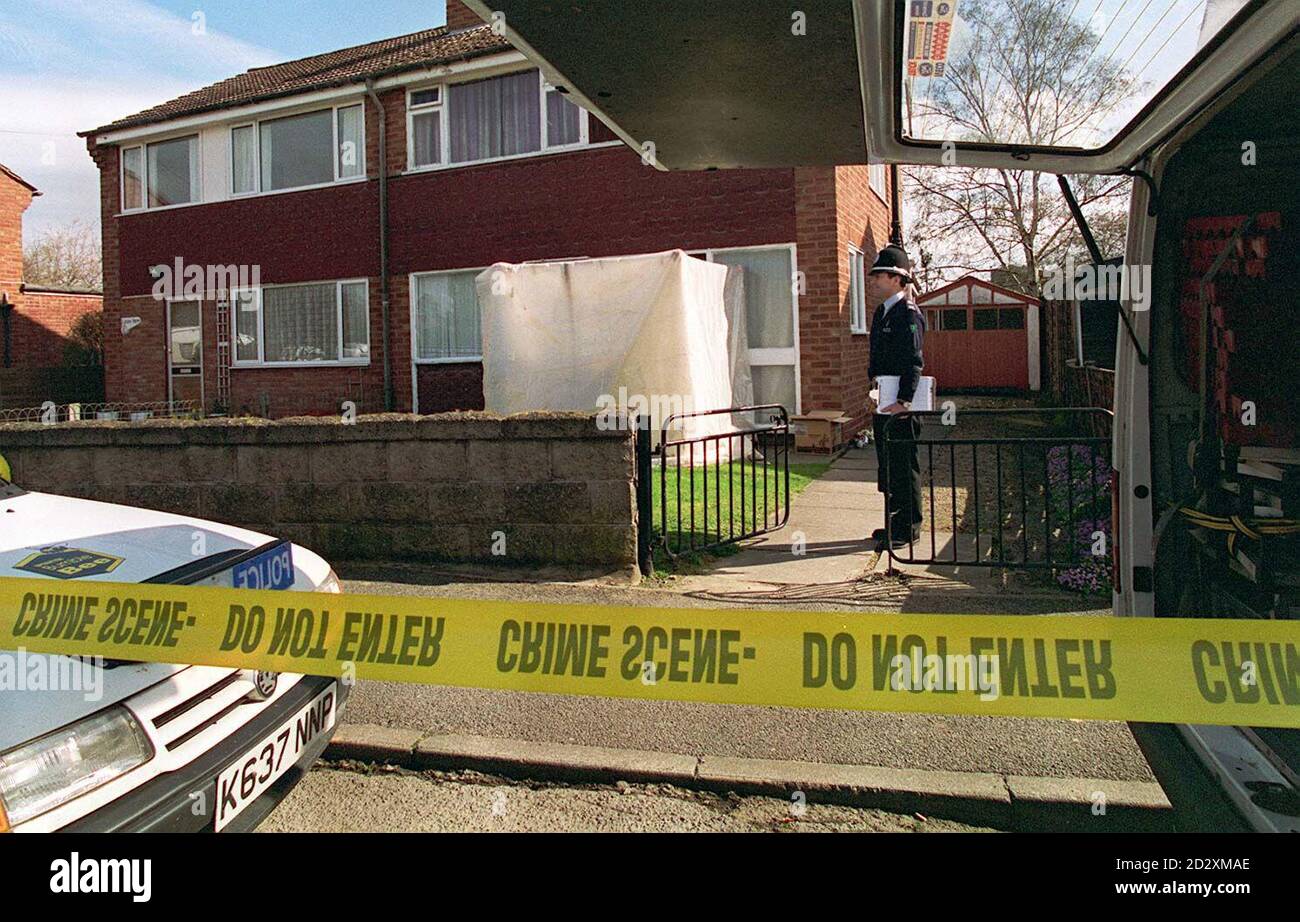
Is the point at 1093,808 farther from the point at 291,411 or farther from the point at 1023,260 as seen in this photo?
the point at 1023,260

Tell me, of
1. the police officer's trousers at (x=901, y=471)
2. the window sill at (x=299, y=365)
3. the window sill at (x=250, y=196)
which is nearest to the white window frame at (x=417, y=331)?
the window sill at (x=299, y=365)

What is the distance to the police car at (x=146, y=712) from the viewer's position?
2.21 meters

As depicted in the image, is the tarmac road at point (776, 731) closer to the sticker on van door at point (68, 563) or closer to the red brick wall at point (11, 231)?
the sticker on van door at point (68, 563)

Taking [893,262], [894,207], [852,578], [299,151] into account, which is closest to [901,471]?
[852,578]

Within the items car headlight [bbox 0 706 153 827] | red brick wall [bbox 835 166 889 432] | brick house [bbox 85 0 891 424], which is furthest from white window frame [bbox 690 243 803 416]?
car headlight [bbox 0 706 153 827]

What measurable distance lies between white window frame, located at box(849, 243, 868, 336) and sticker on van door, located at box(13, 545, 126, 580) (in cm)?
1103

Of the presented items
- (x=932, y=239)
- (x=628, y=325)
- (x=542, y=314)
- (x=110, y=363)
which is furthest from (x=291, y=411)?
(x=932, y=239)

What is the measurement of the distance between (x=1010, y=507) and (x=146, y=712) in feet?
22.9

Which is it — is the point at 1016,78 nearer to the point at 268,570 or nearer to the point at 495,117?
the point at 268,570

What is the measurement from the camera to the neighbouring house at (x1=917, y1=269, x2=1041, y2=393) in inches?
1133

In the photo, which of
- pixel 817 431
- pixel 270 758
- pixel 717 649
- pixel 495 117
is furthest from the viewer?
pixel 495 117

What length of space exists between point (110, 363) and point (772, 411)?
13.1 meters

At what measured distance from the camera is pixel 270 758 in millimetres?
2770

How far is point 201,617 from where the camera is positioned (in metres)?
2.71
